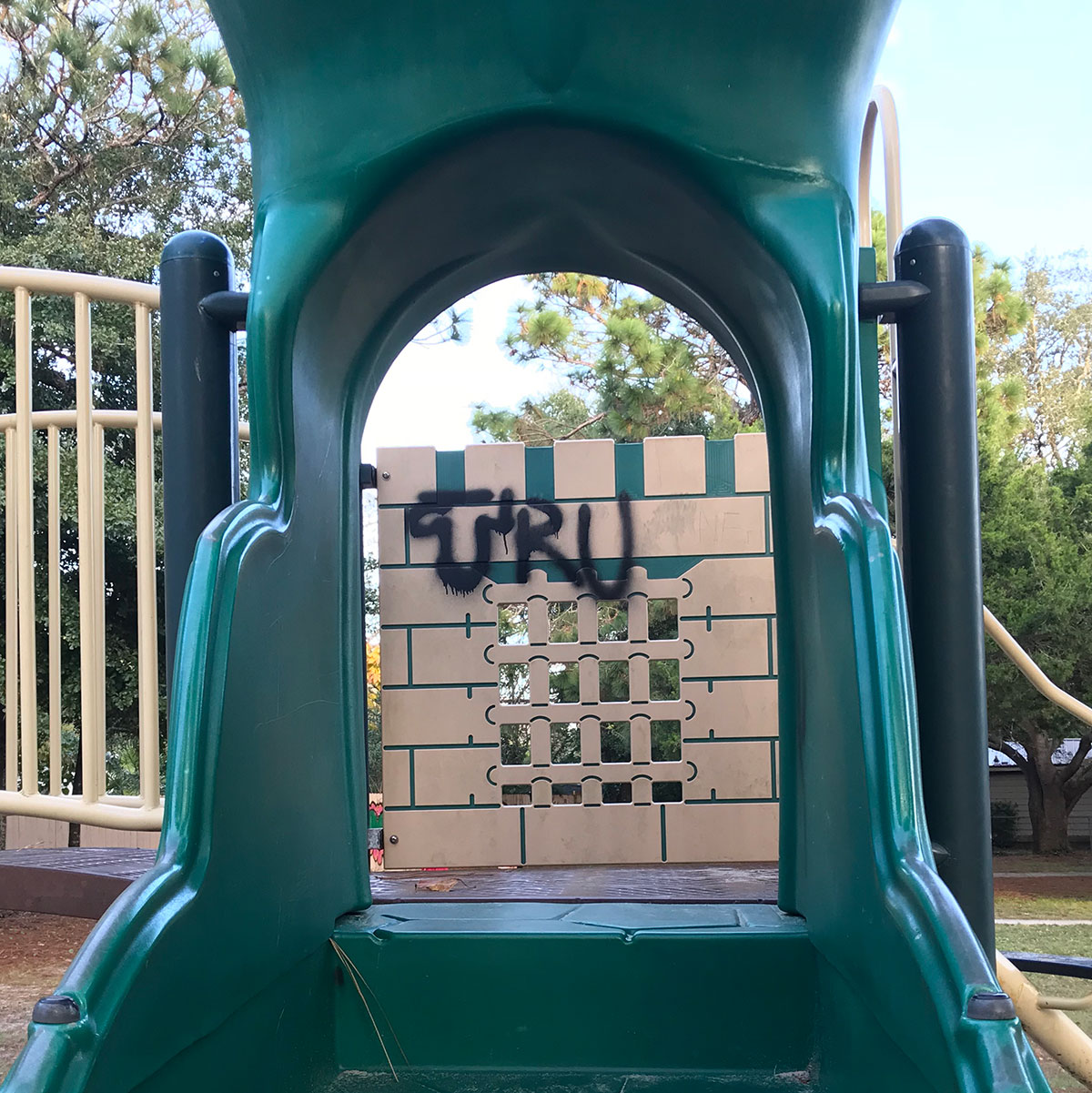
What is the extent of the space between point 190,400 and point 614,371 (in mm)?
8619

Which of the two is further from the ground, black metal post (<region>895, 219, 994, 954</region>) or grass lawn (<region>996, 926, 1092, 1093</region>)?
black metal post (<region>895, 219, 994, 954</region>)

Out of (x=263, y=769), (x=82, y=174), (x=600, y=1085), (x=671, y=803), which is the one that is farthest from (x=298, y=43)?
(x=82, y=174)

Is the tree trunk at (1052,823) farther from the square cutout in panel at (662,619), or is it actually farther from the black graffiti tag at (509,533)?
the black graffiti tag at (509,533)

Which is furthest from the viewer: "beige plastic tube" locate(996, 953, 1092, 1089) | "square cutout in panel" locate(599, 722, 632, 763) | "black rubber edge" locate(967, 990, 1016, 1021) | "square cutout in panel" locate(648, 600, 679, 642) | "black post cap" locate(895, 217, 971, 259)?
"square cutout in panel" locate(599, 722, 632, 763)

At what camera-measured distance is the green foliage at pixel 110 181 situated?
9.05 m

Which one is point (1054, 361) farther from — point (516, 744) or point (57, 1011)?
point (57, 1011)

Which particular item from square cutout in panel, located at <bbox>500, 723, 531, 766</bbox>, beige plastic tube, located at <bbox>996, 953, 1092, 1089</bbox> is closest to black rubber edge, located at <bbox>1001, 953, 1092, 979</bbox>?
beige plastic tube, located at <bbox>996, 953, 1092, 1089</bbox>

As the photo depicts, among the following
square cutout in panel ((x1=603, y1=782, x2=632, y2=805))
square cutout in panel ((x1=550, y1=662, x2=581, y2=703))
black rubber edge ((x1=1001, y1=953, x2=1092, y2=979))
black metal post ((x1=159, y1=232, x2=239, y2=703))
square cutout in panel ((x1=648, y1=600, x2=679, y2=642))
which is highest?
black metal post ((x1=159, y1=232, x2=239, y2=703))

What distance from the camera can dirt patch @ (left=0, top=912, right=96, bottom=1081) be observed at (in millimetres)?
5781

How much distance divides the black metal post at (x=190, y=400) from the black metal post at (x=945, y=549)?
51.2 inches

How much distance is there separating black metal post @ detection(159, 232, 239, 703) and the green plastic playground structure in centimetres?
21

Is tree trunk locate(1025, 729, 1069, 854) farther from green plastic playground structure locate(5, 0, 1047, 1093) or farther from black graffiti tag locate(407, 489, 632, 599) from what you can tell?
green plastic playground structure locate(5, 0, 1047, 1093)

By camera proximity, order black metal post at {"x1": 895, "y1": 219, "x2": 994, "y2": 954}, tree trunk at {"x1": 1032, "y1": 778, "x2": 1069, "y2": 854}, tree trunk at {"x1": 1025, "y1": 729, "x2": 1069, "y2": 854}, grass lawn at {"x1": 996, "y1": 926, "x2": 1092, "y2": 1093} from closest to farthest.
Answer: black metal post at {"x1": 895, "y1": 219, "x2": 994, "y2": 954}
grass lawn at {"x1": 996, "y1": 926, "x2": 1092, "y2": 1093}
tree trunk at {"x1": 1025, "y1": 729, "x2": 1069, "y2": 854}
tree trunk at {"x1": 1032, "y1": 778, "x2": 1069, "y2": 854}

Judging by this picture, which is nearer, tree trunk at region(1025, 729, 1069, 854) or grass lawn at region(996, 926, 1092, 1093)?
grass lawn at region(996, 926, 1092, 1093)
